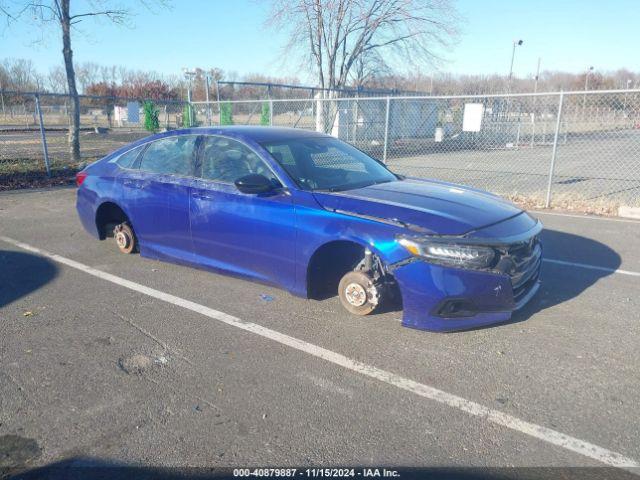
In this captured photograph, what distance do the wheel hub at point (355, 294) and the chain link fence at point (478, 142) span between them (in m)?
6.48

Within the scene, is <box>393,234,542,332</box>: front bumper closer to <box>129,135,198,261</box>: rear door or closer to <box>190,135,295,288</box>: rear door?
<box>190,135,295,288</box>: rear door

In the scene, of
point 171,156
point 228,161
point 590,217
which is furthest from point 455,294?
point 590,217

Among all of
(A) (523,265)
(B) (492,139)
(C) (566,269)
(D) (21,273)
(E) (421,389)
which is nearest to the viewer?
(E) (421,389)

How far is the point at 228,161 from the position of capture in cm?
468

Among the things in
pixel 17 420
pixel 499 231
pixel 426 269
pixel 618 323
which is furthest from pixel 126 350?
pixel 618 323

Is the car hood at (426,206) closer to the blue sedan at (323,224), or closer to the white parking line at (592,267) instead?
the blue sedan at (323,224)

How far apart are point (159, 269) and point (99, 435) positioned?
2.94 metres

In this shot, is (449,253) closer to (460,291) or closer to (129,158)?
(460,291)

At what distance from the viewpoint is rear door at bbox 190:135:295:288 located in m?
4.18

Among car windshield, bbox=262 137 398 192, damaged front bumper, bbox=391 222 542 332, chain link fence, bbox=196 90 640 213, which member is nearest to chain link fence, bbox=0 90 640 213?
chain link fence, bbox=196 90 640 213

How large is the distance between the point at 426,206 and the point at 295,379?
1699 mm

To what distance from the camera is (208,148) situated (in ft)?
15.9

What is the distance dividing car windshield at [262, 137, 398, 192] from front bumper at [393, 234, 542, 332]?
1194 millimetres

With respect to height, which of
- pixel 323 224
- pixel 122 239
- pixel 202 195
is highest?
pixel 202 195
